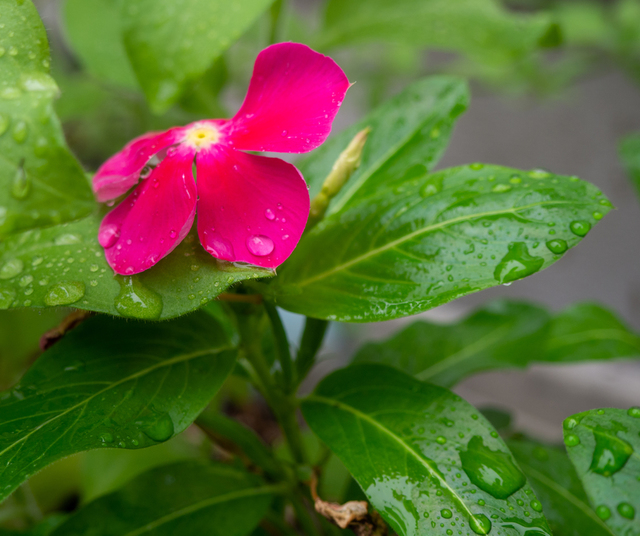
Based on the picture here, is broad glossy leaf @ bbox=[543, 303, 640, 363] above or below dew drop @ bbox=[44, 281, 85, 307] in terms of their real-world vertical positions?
below

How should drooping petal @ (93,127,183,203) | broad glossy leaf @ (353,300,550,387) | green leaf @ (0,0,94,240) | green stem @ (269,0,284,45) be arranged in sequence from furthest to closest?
green stem @ (269,0,284,45) < broad glossy leaf @ (353,300,550,387) < drooping petal @ (93,127,183,203) < green leaf @ (0,0,94,240)

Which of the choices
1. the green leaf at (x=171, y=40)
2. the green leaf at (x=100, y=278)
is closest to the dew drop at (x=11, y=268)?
the green leaf at (x=100, y=278)

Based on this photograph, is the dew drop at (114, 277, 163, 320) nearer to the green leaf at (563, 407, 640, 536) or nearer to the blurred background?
the green leaf at (563, 407, 640, 536)

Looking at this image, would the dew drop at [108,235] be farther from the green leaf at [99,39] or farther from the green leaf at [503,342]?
the green leaf at [99,39]

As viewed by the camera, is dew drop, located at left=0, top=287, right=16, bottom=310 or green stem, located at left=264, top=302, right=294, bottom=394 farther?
green stem, located at left=264, top=302, right=294, bottom=394

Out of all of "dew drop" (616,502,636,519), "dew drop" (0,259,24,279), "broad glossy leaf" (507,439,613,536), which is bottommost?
"broad glossy leaf" (507,439,613,536)

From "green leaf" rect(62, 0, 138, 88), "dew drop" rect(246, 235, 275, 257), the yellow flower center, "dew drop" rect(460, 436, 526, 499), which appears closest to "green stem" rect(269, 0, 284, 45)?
"green leaf" rect(62, 0, 138, 88)

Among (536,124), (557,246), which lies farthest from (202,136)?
(536,124)

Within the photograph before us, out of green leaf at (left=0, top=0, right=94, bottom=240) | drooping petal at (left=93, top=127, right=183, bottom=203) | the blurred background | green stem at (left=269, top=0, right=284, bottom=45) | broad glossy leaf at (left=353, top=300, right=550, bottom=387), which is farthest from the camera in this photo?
the blurred background
